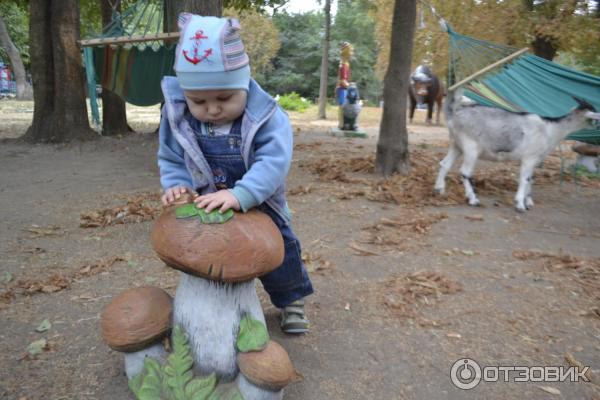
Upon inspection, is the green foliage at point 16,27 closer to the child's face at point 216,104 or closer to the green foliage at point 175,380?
the child's face at point 216,104

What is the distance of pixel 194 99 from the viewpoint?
188cm

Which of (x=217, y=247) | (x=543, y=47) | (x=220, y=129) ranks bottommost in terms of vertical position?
(x=217, y=247)

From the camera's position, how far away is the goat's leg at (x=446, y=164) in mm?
5773

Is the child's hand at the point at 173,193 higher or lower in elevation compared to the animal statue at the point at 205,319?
higher

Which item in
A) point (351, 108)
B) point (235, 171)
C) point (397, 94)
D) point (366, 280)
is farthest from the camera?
point (351, 108)

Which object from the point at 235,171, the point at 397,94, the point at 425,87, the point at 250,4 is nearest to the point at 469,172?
the point at 397,94

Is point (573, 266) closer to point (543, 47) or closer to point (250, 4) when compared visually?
point (543, 47)

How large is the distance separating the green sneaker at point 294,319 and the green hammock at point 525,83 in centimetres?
376

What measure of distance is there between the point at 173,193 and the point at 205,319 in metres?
0.51

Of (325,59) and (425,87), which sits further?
(325,59)

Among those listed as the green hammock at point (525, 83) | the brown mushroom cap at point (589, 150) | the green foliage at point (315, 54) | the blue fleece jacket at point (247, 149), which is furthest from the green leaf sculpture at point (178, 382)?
the green foliage at point (315, 54)

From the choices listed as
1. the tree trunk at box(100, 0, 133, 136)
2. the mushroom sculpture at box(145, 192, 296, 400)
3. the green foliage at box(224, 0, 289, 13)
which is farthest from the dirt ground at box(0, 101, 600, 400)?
the green foliage at box(224, 0, 289, 13)

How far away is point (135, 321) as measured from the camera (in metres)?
1.94

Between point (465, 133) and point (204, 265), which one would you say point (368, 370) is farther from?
point (465, 133)
